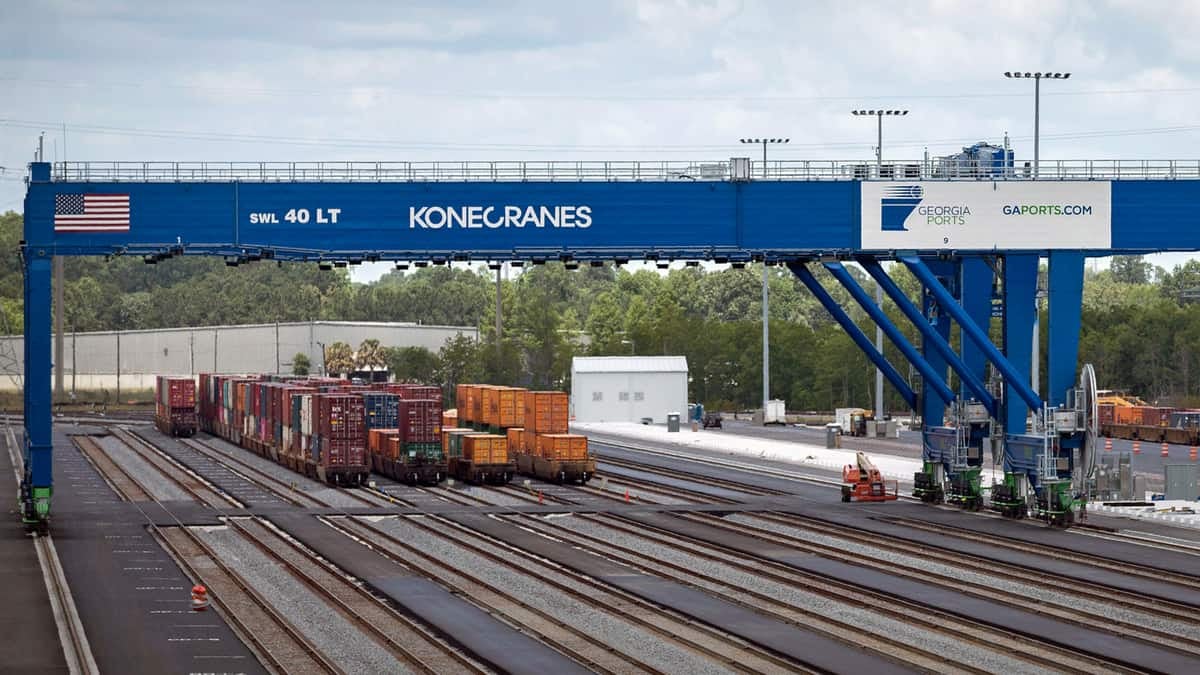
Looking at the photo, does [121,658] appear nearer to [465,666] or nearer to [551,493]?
[465,666]

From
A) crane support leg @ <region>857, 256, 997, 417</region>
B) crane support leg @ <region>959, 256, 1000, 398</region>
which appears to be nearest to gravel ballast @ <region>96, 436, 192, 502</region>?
crane support leg @ <region>857, 256, 997, 417</region>

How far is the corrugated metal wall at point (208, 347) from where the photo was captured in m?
175

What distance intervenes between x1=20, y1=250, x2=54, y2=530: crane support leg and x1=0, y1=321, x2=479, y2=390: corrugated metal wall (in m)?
119

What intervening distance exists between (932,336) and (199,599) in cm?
2713

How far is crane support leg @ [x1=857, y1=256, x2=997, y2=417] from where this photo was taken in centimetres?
5262

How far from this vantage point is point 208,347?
583ft

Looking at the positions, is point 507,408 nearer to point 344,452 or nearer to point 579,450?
point 579,450

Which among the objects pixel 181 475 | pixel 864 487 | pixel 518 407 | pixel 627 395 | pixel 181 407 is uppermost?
pixel 518 407

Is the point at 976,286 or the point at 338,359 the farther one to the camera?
the point at 338,359

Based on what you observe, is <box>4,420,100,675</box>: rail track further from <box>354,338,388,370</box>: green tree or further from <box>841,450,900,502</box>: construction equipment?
<box>354,338,388,370</box>: green tree

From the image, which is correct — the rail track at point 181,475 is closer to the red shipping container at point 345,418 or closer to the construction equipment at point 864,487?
the red shipping container at point 345,418

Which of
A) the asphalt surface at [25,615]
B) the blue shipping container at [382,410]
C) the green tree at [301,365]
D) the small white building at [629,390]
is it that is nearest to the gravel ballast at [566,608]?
the asphalt surface at [25,615]

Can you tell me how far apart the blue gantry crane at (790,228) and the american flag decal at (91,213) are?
0.20 ft

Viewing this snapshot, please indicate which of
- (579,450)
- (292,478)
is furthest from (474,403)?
(579,450)
